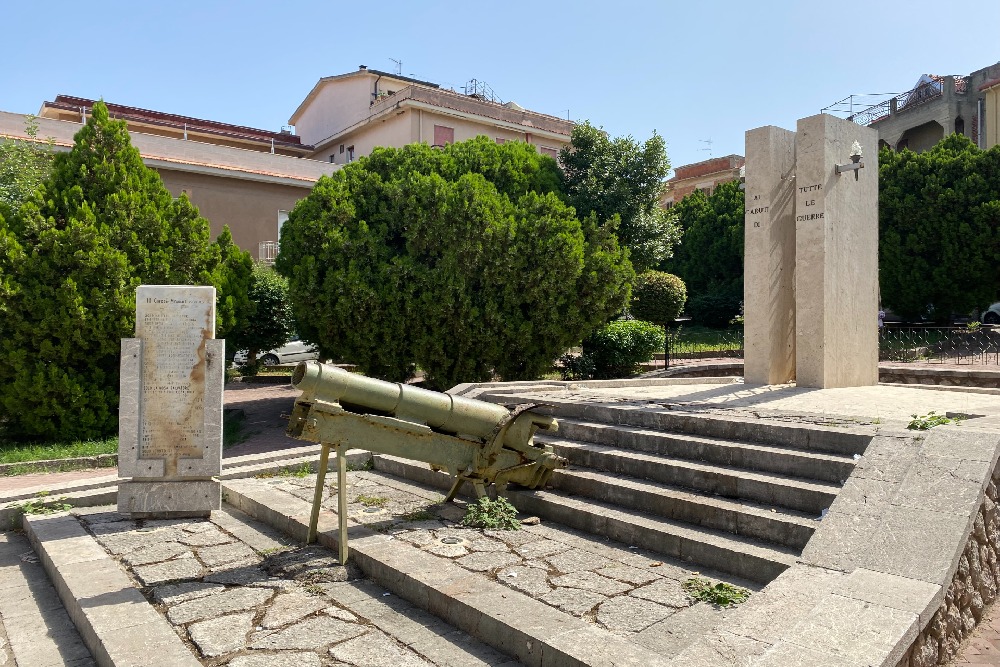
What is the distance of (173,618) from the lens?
400 cm

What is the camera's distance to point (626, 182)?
62.3 feet

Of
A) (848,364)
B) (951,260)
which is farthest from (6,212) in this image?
(951,260)

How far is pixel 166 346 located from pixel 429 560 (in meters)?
3.34

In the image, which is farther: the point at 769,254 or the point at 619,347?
the point at 619,347

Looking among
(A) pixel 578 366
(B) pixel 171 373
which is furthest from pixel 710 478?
(A) pixel 578 366

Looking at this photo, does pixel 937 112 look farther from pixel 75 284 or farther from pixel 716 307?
pixel 75 284

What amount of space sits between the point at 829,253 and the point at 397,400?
6225 mm

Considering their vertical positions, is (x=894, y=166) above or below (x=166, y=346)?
above

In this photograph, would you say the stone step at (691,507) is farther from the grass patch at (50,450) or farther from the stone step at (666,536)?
the grass patch at (50,450)

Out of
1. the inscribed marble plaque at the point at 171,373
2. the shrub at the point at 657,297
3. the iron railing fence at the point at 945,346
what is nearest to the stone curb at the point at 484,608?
the inscribed marble plaque at the point at 171,373

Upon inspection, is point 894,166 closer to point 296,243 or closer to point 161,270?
point 296,243

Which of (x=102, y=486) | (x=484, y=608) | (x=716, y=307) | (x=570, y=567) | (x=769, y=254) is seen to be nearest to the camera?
(x=484, y=608)

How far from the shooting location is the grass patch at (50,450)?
9977 millimetres

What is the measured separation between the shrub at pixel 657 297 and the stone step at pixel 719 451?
11.4 m
